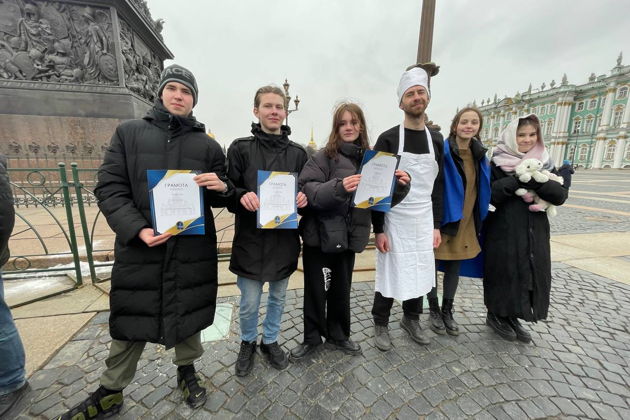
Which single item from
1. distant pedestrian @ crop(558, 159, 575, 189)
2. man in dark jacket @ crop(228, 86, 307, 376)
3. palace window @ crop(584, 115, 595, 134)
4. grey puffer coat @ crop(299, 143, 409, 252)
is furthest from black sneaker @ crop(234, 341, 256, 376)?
palace window @ crop(584, 115, 595, 134)

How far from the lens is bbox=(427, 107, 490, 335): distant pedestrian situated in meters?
2.59

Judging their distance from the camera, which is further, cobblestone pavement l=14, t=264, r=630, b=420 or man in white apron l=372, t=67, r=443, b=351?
man in white apron l=372, t=67, r=443, b=351

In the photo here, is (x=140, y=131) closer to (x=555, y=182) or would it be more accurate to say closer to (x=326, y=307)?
(x=326, y=307)

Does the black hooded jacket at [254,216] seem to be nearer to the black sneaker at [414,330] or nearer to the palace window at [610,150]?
the black sneaker at [414,330]

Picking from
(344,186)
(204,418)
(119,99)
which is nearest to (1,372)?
(204,418)

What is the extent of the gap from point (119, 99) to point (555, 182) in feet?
40.7

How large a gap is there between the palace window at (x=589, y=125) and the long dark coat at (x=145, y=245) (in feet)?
279

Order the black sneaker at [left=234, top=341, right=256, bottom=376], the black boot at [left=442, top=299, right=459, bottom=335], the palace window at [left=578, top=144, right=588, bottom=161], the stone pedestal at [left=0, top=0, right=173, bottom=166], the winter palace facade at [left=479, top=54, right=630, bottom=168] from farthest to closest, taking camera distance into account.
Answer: the palace window at [left=578, top=144, right=588, bottom=161] → the winter palace facade at [left=479, top=54, right=630, bottom=168] → the stone pedestal at [left=0, top=0, right=173, bottom=166] → the black boot at [left=442, top=299, right=459, bottom=335] → the black sneaker at [left=234, top=341, right=256, bottom=376]

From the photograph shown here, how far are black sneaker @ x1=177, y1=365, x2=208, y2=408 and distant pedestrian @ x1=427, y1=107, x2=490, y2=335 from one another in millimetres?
2328

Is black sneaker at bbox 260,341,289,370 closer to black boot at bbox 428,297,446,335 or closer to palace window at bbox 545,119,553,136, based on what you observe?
black boot at bbox 428,297,446,335

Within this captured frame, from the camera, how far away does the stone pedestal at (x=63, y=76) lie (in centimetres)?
878

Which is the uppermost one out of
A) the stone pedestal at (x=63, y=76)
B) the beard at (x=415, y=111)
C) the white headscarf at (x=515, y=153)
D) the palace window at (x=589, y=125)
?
the palace window at (x=589, y=125)

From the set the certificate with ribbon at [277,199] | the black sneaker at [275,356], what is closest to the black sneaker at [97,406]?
the black sneaker at [275,356]

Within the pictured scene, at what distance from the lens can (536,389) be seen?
2117 mm
